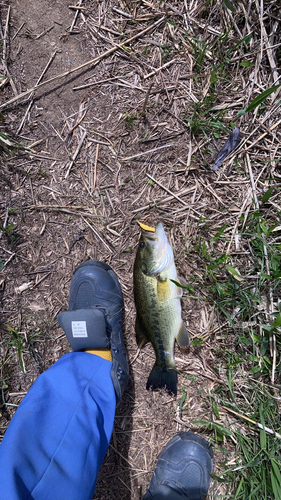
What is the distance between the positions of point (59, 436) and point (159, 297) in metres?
1.19

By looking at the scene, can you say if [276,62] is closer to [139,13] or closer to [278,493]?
[139,13]

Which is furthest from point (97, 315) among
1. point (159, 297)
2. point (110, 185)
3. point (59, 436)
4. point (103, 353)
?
point (110, 185)

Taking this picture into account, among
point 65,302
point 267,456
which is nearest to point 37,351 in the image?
point 65,302

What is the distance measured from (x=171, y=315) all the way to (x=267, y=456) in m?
1.36

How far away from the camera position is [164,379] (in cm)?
265

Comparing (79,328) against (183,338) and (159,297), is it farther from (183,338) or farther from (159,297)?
(183,338)

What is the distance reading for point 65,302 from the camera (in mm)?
2877

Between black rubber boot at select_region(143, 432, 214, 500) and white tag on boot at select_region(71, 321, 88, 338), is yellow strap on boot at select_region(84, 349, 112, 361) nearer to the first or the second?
white tag on boot at select_region(71, 321, 88, 338)

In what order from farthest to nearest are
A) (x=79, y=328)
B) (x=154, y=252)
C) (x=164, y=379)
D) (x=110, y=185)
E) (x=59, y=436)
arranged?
(x=110, y=185), (x=164, y=379), (x=79, y=328), (x=154, y=252), (x=59, y=436)

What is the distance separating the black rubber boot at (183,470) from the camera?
2.66 meters

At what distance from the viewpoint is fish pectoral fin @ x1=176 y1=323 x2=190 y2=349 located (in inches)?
102

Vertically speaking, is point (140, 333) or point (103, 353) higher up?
point (140, 333)

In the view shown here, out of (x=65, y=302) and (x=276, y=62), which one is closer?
(x=276, y=62)

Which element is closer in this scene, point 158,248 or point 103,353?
point 158,248
